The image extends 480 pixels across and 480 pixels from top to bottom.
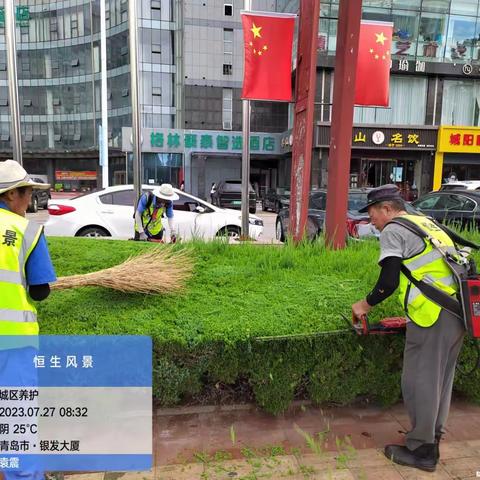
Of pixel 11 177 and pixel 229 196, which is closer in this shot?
pixel 11 177

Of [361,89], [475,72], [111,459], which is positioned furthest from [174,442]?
[475,72]

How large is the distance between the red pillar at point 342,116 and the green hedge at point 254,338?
1573 millimetres

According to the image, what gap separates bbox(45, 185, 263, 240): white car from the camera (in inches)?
332

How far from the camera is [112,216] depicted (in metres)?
8.67

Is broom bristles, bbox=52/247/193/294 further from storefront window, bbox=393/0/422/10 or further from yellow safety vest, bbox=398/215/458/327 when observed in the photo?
storefront window, bbox=393/0/422/10

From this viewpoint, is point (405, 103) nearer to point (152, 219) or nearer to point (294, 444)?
point (152, 219)

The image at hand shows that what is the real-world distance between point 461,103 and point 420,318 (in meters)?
27.8

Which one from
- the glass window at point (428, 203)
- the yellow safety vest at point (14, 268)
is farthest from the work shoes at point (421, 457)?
the glass window at point (428, 203)

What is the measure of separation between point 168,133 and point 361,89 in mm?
28052

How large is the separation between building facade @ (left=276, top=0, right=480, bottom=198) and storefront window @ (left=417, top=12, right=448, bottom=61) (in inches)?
1.9

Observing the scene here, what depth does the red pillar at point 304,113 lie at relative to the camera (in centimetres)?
528

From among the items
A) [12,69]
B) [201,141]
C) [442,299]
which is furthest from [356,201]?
[201,141]

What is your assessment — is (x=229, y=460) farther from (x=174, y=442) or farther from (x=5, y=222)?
(x=5, y=222)

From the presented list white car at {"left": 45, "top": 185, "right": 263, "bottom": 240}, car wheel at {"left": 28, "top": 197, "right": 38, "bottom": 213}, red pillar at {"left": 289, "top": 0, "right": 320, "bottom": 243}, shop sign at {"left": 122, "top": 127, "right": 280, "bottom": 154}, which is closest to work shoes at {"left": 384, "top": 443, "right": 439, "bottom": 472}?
red pillar at {"left": 289, "top": 0, "right": 320, "bottom": 243}
